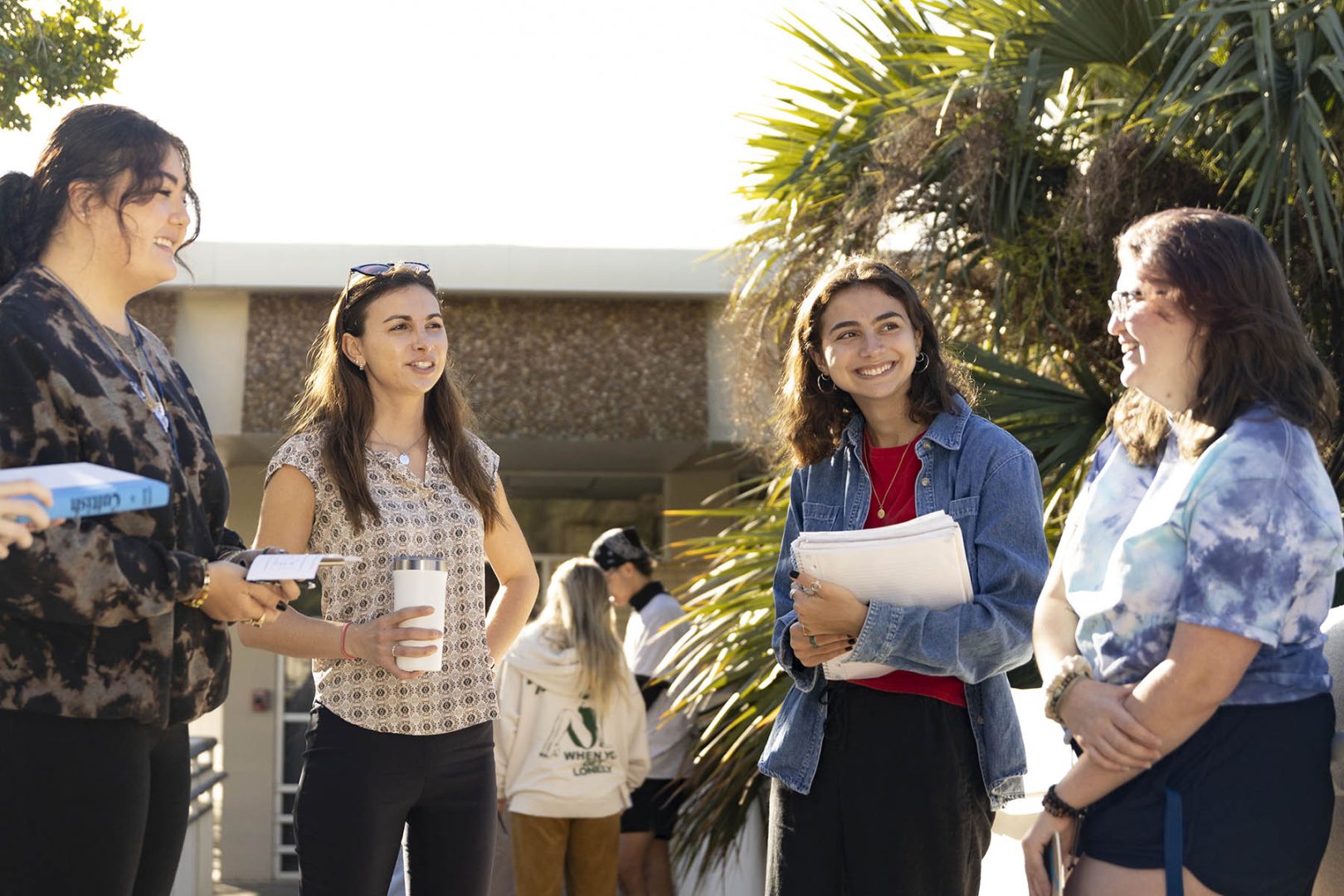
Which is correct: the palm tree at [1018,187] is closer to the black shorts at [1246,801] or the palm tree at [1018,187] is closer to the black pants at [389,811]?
the black pants at [389,811]

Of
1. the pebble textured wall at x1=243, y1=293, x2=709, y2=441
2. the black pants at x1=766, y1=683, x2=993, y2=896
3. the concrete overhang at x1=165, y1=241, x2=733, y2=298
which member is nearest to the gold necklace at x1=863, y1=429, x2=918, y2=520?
the black pants at x1=766, y1=683, x2=993, y2=896

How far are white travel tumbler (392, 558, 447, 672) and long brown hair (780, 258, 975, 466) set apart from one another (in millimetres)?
724

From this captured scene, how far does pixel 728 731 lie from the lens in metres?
4.91

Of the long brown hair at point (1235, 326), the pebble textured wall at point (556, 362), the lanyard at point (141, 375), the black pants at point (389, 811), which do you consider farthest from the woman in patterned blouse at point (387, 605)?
the pebble textured wall at point (556, 362)

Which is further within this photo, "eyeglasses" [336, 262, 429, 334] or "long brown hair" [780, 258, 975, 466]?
"eyeglasses" [336, 262, 429, 334]

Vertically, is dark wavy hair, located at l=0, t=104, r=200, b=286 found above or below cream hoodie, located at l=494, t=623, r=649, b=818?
above

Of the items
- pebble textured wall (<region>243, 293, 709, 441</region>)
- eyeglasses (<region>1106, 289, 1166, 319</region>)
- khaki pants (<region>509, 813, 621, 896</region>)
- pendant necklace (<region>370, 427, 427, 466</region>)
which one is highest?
pebble textured wall (<region>243, 293, 709, 441</region>)

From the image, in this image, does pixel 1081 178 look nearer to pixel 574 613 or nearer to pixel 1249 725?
pixel 574 613

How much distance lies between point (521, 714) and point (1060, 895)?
4.31 metres

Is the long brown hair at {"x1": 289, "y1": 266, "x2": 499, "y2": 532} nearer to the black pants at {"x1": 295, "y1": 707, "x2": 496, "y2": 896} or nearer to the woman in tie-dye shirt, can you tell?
the black pants at {"x1": 295, "y1": 707, "x2": 496, "y2": 896}

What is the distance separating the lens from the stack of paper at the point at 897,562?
2.24 metres

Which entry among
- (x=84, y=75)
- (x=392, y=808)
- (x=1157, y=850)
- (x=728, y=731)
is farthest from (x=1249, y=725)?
(x=84, y=75)

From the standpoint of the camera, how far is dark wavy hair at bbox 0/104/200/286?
6.97 ft

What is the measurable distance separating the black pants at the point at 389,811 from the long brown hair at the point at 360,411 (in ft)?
1.51
